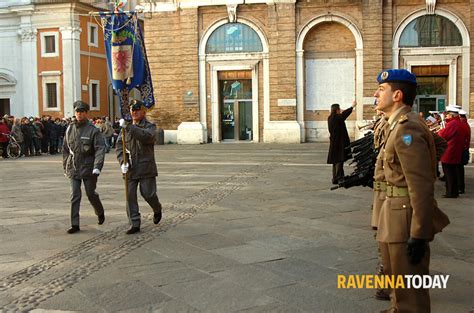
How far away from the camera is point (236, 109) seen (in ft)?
103

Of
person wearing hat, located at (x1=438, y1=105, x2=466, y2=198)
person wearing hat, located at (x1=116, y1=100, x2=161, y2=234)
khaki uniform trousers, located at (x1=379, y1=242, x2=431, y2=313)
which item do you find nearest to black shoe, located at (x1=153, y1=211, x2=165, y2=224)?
person wearing hat, located at (x1=116, y1=100, x2=161, y2=234)

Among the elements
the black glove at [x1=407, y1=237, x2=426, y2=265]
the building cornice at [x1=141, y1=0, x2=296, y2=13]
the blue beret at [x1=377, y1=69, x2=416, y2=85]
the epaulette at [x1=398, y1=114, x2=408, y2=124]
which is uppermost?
the building cornice at [x1=141, y1=0, x2=296, y2=13]

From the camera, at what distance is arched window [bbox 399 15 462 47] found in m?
28.9

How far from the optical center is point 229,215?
9812mm

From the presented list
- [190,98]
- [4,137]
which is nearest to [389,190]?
[4,137]

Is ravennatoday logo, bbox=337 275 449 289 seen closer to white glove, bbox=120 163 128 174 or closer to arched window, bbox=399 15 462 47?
white glove, bbox=120 163 128 174

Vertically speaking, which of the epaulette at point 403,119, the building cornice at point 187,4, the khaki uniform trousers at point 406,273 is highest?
the building cornice at point 187,4

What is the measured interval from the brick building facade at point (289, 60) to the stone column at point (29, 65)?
14.5 metres

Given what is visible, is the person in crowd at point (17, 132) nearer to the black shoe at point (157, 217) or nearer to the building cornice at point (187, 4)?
the building cornice at point (187, 4)

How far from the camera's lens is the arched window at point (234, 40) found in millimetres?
30453

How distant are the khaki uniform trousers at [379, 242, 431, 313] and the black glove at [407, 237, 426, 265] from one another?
→ 128 millimetres

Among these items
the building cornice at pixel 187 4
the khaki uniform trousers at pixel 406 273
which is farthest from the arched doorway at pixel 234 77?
the khaki uniform trousers at pixel 406 273

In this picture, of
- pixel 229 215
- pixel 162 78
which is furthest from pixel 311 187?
pixel 162 78

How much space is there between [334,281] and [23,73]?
4074 cm
